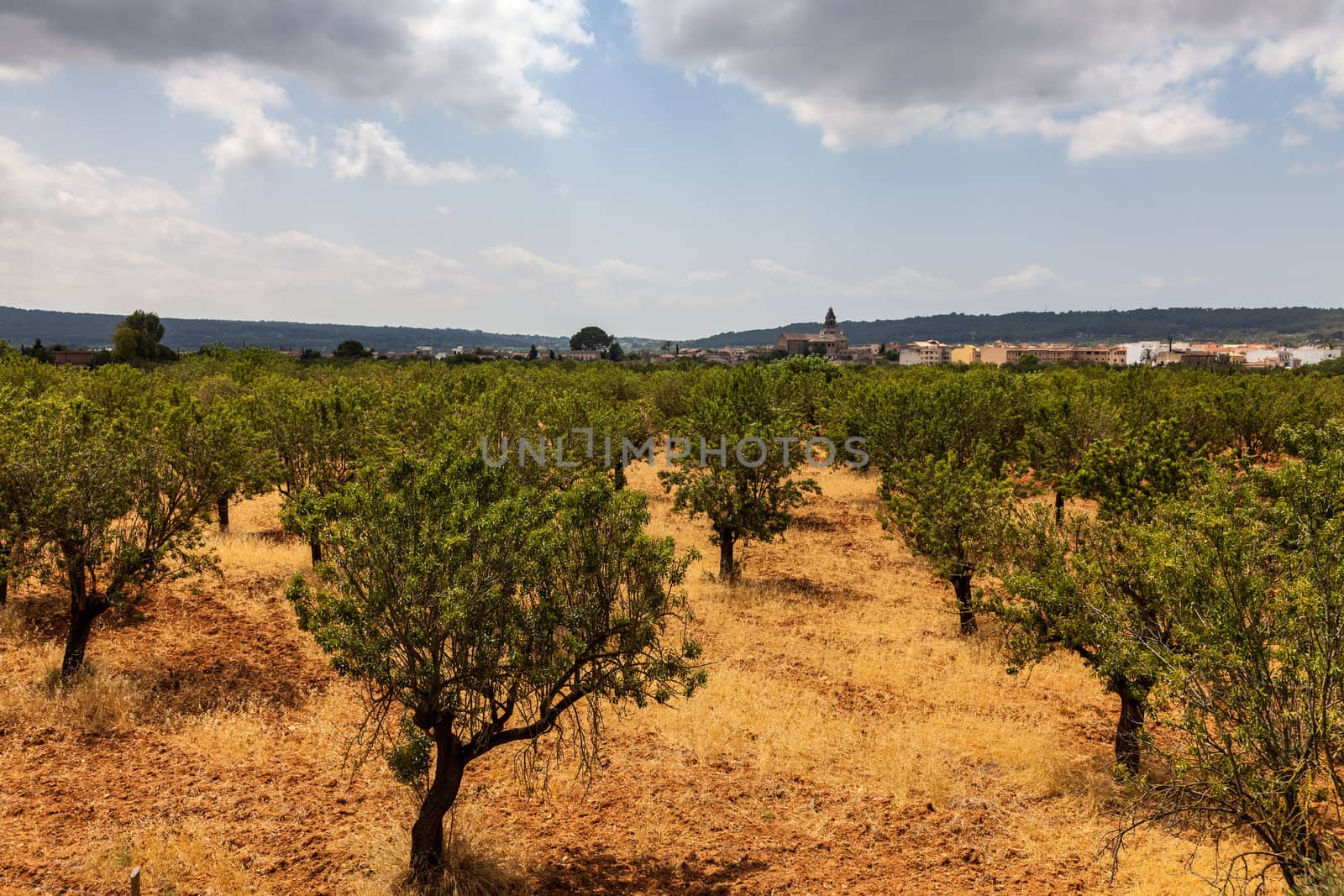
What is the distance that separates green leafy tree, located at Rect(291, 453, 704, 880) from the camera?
10.5m

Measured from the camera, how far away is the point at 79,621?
56.4 feet

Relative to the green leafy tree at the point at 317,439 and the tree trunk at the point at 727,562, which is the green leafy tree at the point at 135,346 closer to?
the green leafy tree at the point at 317,439

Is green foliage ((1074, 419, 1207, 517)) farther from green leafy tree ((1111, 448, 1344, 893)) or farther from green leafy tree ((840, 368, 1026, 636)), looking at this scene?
green leafy tree ((1111, 448, 1344, 893))

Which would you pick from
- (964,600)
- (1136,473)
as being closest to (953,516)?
(964,600)

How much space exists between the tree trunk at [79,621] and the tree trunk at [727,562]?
19.9 meters

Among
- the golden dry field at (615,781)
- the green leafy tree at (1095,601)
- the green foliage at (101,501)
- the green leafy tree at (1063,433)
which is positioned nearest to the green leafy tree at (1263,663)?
the green leafy tree at (1095,601)

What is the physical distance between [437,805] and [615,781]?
4.63 meters

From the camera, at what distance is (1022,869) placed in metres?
12.6

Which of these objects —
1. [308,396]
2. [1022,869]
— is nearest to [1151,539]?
[1022,869]

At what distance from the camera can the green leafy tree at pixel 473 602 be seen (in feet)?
34.6

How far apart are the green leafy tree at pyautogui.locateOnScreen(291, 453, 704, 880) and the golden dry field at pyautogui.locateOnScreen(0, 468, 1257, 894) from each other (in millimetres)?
2679

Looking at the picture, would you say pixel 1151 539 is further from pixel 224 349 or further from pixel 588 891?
pixel 224 349

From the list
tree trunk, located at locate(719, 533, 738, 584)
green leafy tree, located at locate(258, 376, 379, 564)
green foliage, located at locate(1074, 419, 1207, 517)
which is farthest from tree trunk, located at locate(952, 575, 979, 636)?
green leafy tree, located at locate(258, 376, 379, 564)

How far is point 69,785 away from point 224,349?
89132 mm
